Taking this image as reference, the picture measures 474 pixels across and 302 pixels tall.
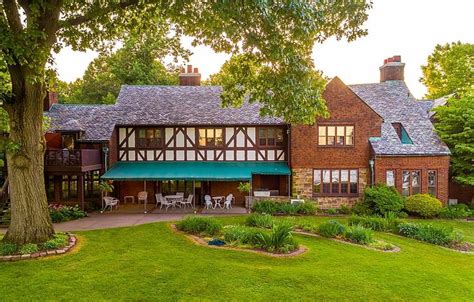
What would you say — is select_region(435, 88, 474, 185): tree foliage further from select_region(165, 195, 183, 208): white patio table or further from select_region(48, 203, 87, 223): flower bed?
select_region(48, 203, 87, 223): flower bed

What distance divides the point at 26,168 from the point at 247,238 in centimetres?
768

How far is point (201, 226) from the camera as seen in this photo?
44.6 feet

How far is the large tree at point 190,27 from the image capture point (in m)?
9.52

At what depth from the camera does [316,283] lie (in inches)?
332

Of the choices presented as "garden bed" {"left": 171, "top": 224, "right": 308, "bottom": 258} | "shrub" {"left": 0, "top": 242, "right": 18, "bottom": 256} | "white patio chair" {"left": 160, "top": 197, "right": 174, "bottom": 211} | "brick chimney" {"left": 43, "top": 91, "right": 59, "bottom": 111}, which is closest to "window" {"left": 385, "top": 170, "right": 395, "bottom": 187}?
"garden bed" {"left": 171, "top": 224, "right": 308, "bottom": 258}

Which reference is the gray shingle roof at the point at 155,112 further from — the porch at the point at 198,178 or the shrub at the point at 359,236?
the shrub at the point at 359,236

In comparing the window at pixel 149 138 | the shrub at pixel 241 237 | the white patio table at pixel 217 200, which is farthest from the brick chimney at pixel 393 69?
the shrub at pixel 241 237

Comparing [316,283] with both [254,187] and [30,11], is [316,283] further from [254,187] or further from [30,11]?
[254,187]

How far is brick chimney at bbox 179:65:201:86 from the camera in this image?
26234 millimetres

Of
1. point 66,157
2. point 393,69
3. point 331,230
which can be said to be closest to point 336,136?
point 331,230

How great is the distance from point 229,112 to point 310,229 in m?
10.1

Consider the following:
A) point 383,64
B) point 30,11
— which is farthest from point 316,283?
point 383,64

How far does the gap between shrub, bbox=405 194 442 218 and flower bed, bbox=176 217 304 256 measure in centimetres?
988

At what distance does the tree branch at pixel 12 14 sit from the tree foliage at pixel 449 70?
1215 inches
